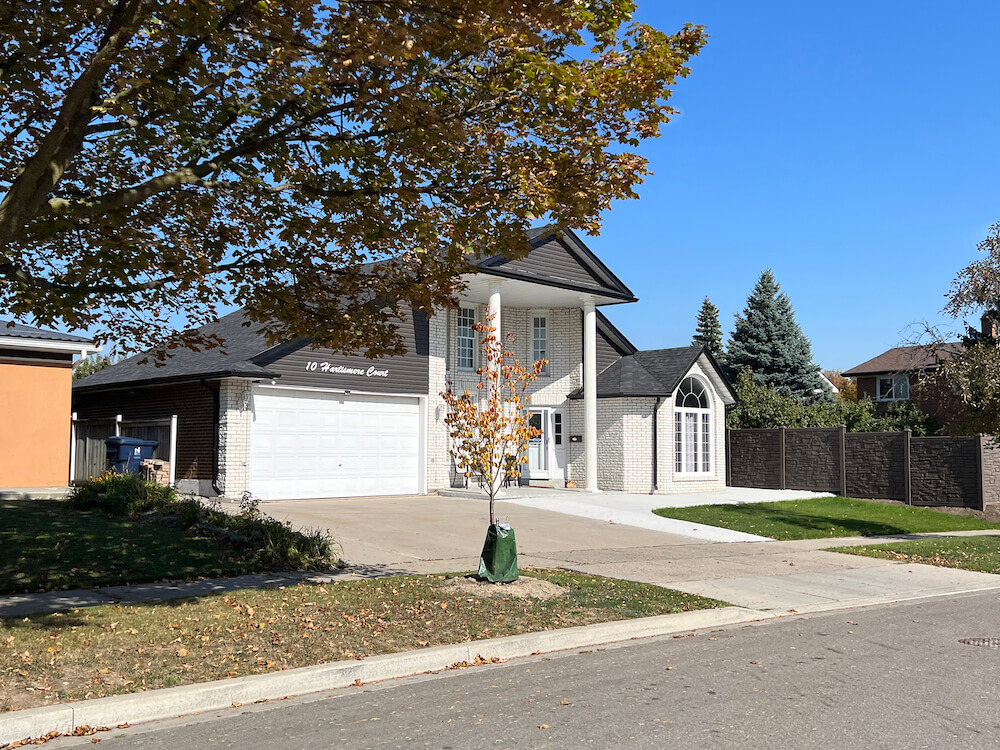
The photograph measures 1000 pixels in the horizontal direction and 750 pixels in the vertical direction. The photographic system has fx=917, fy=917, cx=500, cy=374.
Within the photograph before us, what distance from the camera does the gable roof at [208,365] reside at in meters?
20.0

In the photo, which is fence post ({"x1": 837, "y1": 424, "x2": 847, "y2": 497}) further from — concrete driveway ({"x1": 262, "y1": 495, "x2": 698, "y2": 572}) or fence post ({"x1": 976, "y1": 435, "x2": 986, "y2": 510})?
concrete driveway ({"x1": 262, "y1": 495, "x2": 698, "y2": 572})

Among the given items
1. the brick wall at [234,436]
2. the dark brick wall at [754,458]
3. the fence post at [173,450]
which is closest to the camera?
the brick wall at [234,436]

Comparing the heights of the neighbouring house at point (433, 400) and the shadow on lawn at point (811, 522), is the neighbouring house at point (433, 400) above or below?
above

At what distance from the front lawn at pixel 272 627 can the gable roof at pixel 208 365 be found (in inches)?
378

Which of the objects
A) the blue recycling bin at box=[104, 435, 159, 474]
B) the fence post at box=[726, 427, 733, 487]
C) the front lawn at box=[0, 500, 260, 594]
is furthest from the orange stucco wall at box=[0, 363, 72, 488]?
the fence post at box=[726, 427, 733, 487]

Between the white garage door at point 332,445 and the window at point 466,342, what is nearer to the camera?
the white garage door at point 332,445

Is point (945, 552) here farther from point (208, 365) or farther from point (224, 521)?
point (208, 365)

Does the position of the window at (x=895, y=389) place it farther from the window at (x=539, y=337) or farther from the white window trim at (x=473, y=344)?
the white window trim at (x=473, y=344)

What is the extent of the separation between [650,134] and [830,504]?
1835 centimetres

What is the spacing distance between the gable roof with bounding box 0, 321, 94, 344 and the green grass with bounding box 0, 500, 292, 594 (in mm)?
4766

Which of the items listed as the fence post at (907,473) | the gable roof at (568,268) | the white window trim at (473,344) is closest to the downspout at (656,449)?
the gable roof at (568,268)

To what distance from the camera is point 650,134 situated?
845cm

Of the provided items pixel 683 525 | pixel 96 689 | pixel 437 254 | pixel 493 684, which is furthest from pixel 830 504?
pixel 96 689

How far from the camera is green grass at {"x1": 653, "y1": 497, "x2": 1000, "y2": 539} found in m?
18.9
